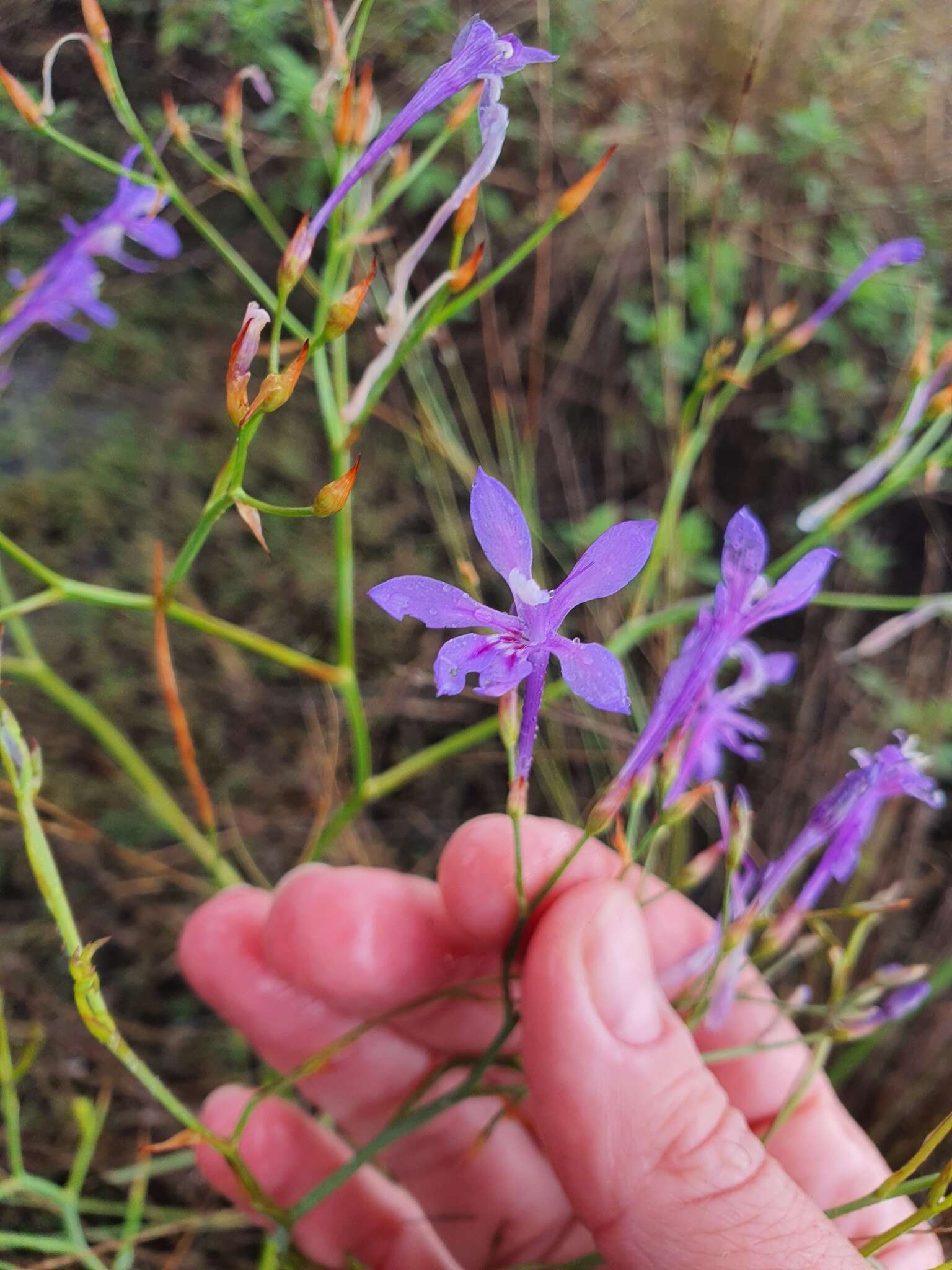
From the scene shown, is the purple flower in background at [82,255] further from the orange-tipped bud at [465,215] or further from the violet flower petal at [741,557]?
the violet flower petal at [741,557]

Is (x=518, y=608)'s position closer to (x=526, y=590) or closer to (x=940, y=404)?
(x=526, y=590)

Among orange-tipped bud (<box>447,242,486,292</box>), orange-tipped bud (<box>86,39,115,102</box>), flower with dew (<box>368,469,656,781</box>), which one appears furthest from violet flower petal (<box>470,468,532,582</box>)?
orange-tipped bud (<box>86,39,115,102</box>)

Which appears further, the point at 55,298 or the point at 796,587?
the point at 55,298

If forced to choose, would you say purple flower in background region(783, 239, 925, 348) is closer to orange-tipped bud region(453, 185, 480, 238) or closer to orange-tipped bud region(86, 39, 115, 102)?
orange-tipped bud region(453, 185, 480, 238)

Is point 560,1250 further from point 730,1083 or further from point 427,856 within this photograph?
point 427,856

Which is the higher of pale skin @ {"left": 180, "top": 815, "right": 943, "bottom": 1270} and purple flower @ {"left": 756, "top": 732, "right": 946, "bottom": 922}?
purple flower @ {"left": 756, "top": 732, "right": 946, "bottom": 922}

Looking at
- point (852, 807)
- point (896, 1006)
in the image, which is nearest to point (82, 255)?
point (852, 807)

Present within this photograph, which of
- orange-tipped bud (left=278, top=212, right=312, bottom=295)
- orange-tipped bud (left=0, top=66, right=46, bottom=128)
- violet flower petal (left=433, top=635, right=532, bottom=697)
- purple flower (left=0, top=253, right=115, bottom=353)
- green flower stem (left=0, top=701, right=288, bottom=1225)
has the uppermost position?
orange-tipped bud (left=0, top=66, right=46, bottom=128)
